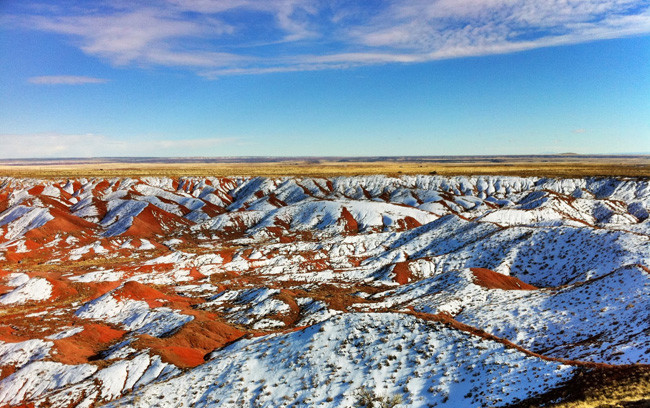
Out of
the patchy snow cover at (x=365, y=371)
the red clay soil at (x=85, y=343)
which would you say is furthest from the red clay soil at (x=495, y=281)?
the red clay soil at (x=85, y=343)

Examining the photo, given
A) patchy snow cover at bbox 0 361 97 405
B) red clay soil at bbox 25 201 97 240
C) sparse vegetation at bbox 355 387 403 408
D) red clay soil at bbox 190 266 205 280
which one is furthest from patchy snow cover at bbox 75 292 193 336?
red clay soil at bbox 25 201 97 240

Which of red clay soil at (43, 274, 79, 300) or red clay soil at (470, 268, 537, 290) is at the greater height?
red clay soil at (470, 268, 537, 290)

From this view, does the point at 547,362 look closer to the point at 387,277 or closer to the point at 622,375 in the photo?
the point at 622,375

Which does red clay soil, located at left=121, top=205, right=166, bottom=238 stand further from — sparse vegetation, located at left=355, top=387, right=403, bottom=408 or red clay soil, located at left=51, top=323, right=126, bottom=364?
sparse vegetation, located at left=355, top=387, right=403, bottom=408

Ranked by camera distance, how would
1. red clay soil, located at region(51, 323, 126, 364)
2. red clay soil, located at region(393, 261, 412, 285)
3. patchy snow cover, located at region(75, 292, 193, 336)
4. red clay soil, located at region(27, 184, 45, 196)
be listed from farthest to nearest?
red clay soil, located at region(27, 184, 45, 196) < red clay soil, located at region(393, 261, 412, 285) < patchy snow cover, located at region(75, 292, 193, 336) < red clay soil, located at region(51, 323, 126, 364)

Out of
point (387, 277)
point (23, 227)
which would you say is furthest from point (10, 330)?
point (23, 227)

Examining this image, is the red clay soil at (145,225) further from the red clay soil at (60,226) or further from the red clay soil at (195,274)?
the red clay soil at (195,274)
